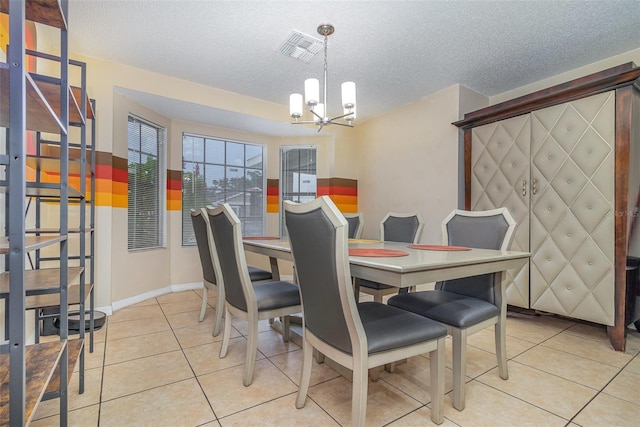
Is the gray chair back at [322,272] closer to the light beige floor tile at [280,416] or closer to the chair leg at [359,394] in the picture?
the chair leg at [359,394]

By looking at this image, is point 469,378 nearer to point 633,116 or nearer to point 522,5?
point 633,116

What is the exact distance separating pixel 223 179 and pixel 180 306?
1977 millimetres

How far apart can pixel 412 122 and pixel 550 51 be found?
5.12ft

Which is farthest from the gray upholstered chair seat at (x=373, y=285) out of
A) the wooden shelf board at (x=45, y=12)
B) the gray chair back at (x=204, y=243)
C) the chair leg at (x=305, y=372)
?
the wooden shelf board at (x=45, y=12)

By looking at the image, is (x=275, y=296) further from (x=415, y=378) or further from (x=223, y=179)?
(x=223, y=179)

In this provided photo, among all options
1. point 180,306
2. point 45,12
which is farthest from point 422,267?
point 180,306

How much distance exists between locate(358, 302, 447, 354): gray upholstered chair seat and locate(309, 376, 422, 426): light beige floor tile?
0.47 m

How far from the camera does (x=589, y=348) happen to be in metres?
2.41

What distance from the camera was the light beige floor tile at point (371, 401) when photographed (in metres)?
1.55

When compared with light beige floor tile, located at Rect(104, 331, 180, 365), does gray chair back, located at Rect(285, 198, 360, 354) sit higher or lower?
higher

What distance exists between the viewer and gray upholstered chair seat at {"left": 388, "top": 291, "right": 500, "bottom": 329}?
1.67m

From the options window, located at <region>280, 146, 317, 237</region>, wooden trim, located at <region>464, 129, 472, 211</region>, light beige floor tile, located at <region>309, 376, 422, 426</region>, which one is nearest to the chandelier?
Answer: wooden trim, located at <region>464, 129, 472, 211</region>

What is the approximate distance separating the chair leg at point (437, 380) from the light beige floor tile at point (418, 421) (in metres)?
0.03

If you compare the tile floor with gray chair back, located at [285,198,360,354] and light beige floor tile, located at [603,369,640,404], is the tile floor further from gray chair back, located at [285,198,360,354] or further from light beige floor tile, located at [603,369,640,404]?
gray chair back, located at [285,198,360,354]
